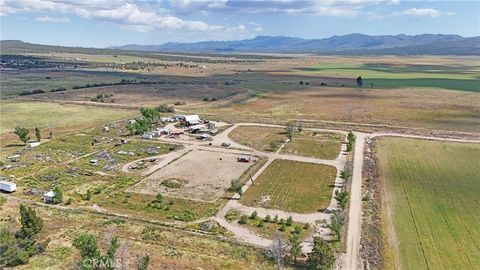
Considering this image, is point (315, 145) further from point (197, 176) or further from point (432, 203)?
point (432, 203)

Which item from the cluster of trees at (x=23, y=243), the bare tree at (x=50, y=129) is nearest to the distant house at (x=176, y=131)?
the bare tree at (x=50, y=129)

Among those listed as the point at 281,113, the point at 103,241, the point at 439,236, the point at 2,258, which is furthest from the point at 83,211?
the point at 281,113

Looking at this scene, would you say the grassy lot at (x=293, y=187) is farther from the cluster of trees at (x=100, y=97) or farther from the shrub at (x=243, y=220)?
the cluster of trees at (x=100, y=97)

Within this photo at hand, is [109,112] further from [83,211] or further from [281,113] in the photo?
[83,211]

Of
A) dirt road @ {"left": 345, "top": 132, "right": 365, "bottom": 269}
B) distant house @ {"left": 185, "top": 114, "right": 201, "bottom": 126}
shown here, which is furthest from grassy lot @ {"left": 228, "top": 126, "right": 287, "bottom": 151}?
dirt road @ {"left": 345, "top": 132, "right": 365, "bottom": 269}

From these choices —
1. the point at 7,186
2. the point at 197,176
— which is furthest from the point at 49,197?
the point at 197,176
